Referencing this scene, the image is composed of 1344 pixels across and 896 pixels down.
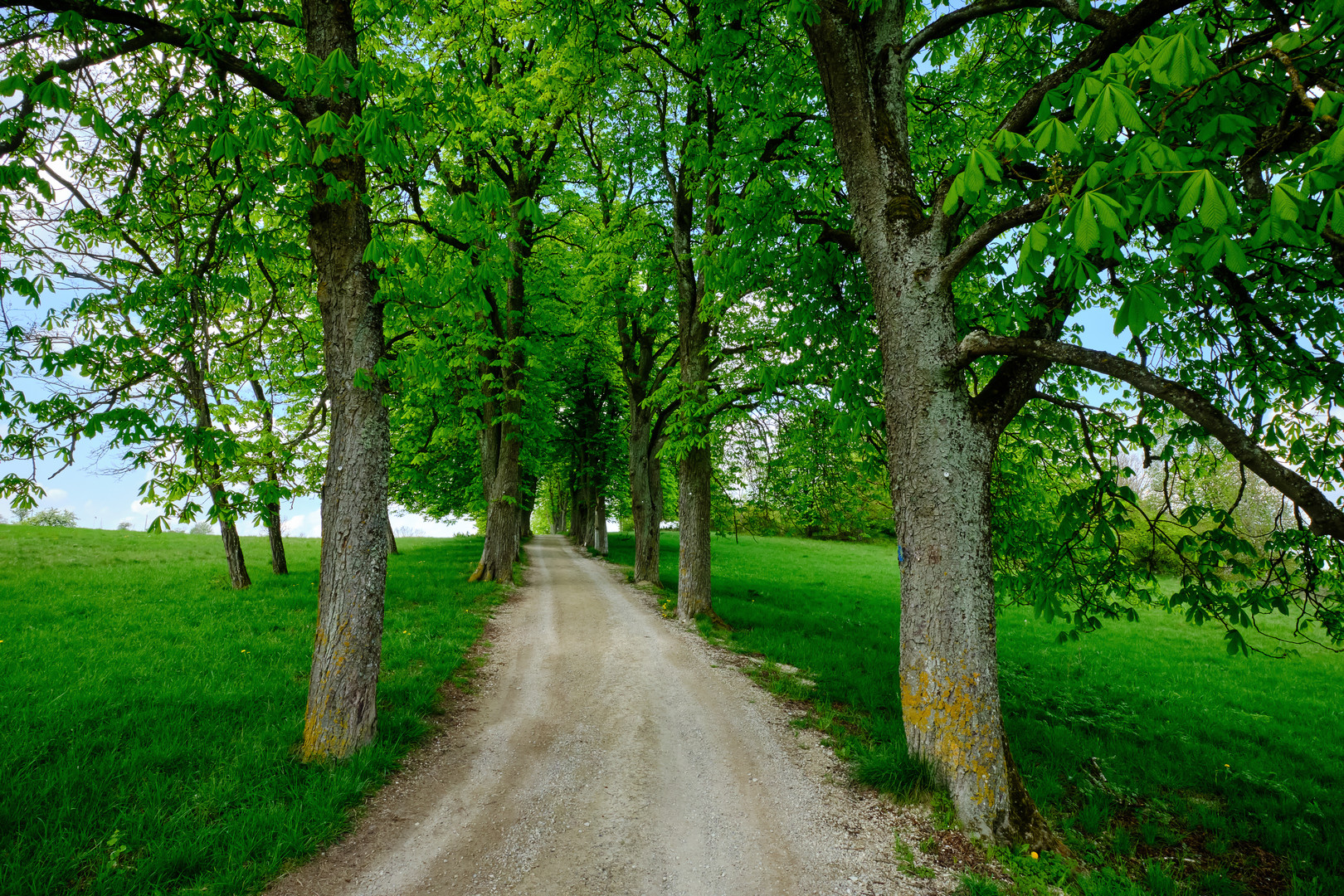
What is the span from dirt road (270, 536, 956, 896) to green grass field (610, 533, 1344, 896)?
2.85 feet

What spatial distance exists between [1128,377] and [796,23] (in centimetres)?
486

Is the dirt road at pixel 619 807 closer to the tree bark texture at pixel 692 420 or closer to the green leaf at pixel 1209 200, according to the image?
the tree bark texture at pixel 692 420

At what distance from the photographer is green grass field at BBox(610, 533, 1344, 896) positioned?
4848 millimetres

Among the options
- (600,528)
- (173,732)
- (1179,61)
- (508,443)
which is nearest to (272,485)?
(173,732)

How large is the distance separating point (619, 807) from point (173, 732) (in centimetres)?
439

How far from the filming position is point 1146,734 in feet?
26.1

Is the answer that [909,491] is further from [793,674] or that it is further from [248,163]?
[248,163]

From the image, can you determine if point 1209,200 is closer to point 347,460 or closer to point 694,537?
point 347,460

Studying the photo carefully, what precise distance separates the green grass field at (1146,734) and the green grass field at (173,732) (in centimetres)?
501

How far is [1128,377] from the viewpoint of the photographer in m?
3.96

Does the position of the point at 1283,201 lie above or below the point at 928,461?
above

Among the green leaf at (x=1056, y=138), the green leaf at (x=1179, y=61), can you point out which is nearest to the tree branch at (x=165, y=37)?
the green leaf at (x=1056, y=138)

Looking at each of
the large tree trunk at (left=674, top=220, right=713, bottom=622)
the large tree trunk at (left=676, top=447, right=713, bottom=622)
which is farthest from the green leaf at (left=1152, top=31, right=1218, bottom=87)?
the large tree trunk at (left=676, top=447, right=713, bottom=622)

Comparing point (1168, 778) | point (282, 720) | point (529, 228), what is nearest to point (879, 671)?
point (1168, 778)
